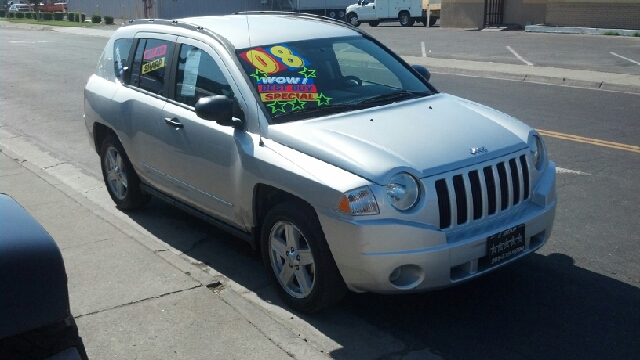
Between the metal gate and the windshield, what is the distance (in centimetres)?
2836

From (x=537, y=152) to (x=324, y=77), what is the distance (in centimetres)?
163

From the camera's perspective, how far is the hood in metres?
4.38

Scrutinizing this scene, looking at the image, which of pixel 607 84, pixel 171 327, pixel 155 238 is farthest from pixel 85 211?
pixel 607 84

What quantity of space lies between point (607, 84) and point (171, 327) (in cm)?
1201

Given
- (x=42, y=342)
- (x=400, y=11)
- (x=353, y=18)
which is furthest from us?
(x=353, y=18)

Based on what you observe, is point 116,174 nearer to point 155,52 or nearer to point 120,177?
point 120,177

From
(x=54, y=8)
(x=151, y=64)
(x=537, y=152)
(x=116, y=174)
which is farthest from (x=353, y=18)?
(x=54, y=8)

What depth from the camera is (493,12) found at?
33312 millimetres

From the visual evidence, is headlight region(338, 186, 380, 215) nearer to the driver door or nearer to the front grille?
the front grille

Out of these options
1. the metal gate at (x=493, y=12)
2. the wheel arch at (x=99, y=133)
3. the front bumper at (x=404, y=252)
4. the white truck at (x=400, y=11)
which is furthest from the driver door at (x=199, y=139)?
the white truck at (x=400, y=11)

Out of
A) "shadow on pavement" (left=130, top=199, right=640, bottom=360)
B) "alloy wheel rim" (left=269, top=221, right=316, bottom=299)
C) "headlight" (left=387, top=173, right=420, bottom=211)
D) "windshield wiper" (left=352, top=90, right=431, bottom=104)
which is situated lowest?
"shadow on pavement" (left=130, top=199, right=640, bottom=360)

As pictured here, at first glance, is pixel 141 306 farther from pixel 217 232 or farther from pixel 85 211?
pixel 85 211

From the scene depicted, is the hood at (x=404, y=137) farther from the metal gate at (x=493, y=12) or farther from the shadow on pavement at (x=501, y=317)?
the metal gate at (x=493, y=12)

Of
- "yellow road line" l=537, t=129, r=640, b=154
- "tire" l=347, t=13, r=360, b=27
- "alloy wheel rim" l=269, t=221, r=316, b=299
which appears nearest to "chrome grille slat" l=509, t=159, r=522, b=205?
"alloy wheel rim" l=269, t=221, r=316, b=299
